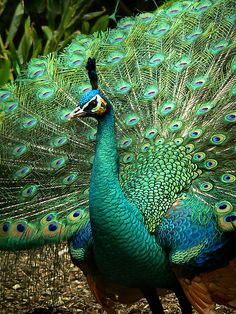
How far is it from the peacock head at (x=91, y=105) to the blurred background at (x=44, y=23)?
2.97m

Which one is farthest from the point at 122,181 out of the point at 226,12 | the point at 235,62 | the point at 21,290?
the point at 21,290

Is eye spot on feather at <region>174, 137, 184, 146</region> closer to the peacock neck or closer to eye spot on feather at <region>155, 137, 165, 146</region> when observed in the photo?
eye spot on feather at <region>155, 137, 165, 146</region>

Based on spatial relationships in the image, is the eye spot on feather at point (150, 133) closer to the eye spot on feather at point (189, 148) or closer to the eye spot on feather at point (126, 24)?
the eye spot on feather at point (189, 148)

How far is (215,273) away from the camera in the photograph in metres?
3.30

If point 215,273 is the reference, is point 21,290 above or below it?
below

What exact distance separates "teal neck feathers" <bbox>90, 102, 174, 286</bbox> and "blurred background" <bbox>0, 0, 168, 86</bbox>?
295cm

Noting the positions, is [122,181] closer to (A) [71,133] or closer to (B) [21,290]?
(A) [71,133]

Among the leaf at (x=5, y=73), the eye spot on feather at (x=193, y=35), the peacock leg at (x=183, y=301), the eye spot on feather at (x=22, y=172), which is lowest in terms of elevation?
the leaf at (x=5, y=73)

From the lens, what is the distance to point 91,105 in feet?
10.1

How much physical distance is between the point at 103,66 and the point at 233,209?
1203 mm

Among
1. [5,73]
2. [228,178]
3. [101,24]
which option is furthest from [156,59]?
[101,24]

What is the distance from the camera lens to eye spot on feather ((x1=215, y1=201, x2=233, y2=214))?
325 centimetres

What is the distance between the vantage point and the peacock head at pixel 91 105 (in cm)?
307

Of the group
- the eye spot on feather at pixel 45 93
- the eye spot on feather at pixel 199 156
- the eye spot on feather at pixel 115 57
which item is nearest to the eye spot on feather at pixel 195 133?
the eye spot on feather at pixel 199 156
